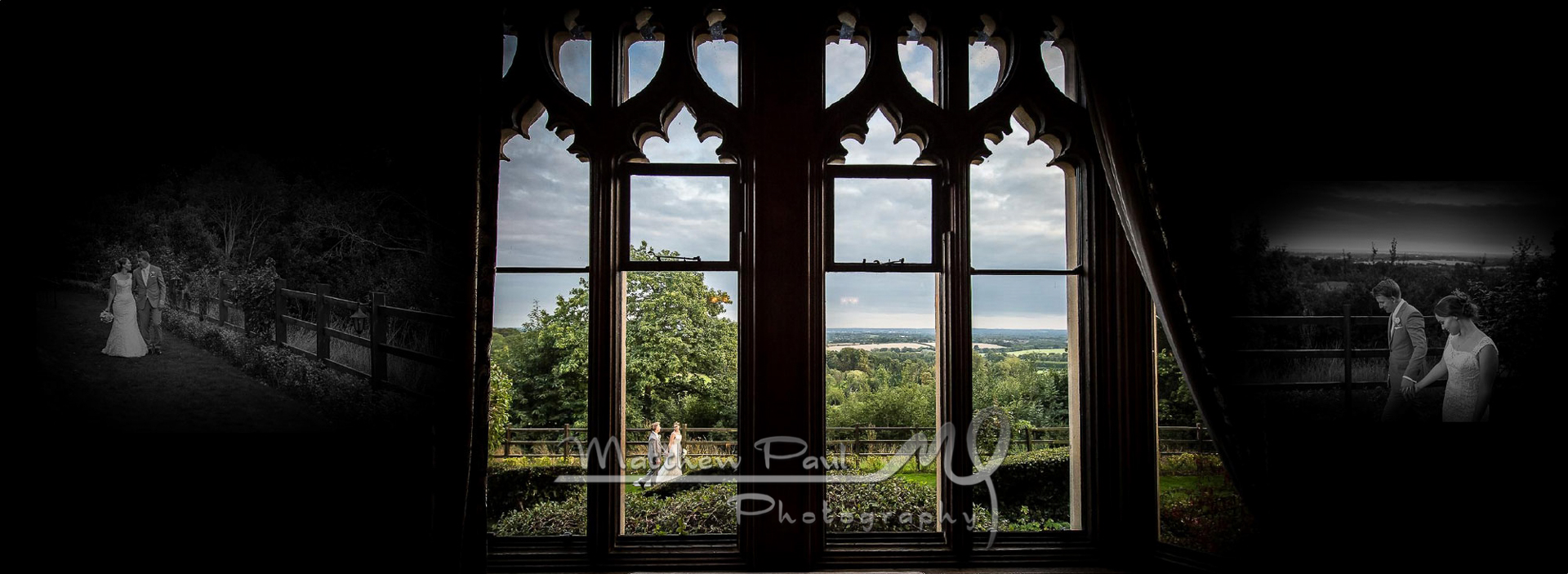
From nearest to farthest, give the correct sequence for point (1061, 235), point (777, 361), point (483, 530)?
point (483, 530), point (777, 361), point (1061, 235)

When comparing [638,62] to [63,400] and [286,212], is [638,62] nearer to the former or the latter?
[286,212]

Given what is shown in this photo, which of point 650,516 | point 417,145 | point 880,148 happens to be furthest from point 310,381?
point 880,148

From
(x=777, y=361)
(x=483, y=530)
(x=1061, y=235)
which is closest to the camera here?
(x=483, y=530)

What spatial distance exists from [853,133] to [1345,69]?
1.67m

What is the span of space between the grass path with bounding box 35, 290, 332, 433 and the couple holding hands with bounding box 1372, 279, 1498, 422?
3543 millimetres

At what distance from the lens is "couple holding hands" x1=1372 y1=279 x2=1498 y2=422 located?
1916 mm

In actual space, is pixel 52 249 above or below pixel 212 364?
above

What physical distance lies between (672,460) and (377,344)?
1.05m

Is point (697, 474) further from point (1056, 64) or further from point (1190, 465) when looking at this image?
point (1056, 64)

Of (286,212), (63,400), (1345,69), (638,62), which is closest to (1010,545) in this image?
(1345,69)

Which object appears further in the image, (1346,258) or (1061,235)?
(1061,235)

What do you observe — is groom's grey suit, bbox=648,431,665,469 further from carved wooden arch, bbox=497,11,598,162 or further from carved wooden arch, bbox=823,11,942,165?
carved wooden arch, bbox=823,11,942,165

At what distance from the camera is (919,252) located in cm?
207

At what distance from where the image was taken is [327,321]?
1.92m
